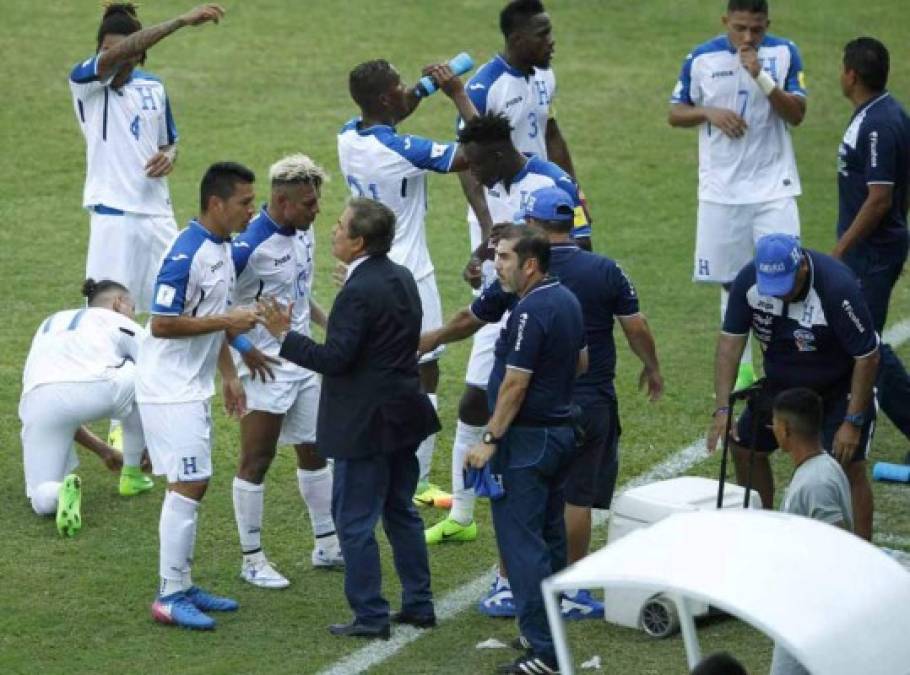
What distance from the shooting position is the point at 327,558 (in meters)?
10.0

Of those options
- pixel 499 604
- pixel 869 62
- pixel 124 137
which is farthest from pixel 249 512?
pixel 869 62

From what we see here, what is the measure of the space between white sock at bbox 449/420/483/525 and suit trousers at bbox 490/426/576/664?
5.45ft

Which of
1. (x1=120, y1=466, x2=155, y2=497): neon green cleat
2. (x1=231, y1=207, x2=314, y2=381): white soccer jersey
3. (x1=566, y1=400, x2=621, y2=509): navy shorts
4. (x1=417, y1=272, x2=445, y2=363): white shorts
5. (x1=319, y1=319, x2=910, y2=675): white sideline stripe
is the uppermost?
(x1=231, y1=207, x2=314, y2=381): white soccer jersey

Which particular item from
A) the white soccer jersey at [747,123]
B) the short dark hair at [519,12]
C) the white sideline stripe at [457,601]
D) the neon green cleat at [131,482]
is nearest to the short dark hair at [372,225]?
the white sideline stripe at [457,601]

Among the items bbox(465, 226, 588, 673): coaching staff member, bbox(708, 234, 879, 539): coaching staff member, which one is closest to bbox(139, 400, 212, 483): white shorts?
bbox(465, 226, 588, 673): coaching staff member

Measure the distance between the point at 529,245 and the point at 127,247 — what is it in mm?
4473

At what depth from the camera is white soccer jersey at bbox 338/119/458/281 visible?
1047 cm

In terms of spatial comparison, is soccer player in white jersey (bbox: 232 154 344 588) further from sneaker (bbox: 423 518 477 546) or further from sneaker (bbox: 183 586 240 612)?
sneaker (bbox: 423 518 477 546)

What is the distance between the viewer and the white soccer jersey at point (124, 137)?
12.2m

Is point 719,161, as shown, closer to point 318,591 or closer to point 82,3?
point 318,591

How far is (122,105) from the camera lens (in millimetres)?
12164

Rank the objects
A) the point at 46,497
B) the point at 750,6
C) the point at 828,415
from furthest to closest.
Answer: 1. the point at 750,6
2. the point at 46,497
3. the point at 828,415

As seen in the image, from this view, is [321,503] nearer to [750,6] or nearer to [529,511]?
[529,511]

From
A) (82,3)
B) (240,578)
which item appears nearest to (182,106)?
(82,3)
